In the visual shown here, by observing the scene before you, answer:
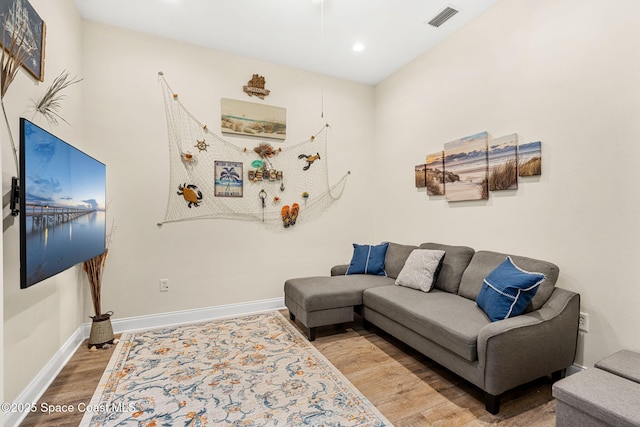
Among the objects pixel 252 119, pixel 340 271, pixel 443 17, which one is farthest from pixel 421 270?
pixel 252 119

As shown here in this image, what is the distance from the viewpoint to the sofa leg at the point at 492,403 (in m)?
1.84

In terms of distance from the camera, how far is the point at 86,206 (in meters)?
2.32

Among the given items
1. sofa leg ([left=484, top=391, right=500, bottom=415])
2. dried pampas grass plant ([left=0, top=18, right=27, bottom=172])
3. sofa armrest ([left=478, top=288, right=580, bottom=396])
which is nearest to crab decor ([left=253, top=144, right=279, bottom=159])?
dried pampas grass plant ([left=0, top=18, right=27, bottom=172])

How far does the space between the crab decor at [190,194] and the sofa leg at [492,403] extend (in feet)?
10.1

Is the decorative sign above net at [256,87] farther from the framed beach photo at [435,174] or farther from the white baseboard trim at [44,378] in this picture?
the white baseboard trim at [44,378]

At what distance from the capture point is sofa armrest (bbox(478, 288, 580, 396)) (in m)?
1.79

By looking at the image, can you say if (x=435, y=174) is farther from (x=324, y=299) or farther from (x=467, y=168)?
(x=324, y=299)

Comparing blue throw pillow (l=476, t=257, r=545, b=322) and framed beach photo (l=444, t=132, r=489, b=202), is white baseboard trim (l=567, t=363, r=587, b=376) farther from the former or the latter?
framed beach photo (l=444, t=132, r=489, b=202)

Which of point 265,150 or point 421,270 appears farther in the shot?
point 265,150

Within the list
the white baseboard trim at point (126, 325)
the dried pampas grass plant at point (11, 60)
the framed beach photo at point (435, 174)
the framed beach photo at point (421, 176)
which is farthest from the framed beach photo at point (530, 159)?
the dried pampas grass plant at point (11, 60)

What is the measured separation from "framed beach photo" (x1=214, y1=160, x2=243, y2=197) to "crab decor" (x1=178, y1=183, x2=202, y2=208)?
0.19 metres

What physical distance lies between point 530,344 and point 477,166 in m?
1.64

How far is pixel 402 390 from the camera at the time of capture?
6.88 ft

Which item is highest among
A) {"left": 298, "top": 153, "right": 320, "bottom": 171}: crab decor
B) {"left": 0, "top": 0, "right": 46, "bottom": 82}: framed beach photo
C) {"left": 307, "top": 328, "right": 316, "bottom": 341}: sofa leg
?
{"left": 0, "top": 0, "right": 46, "bottom": 82}: framed beach photo
